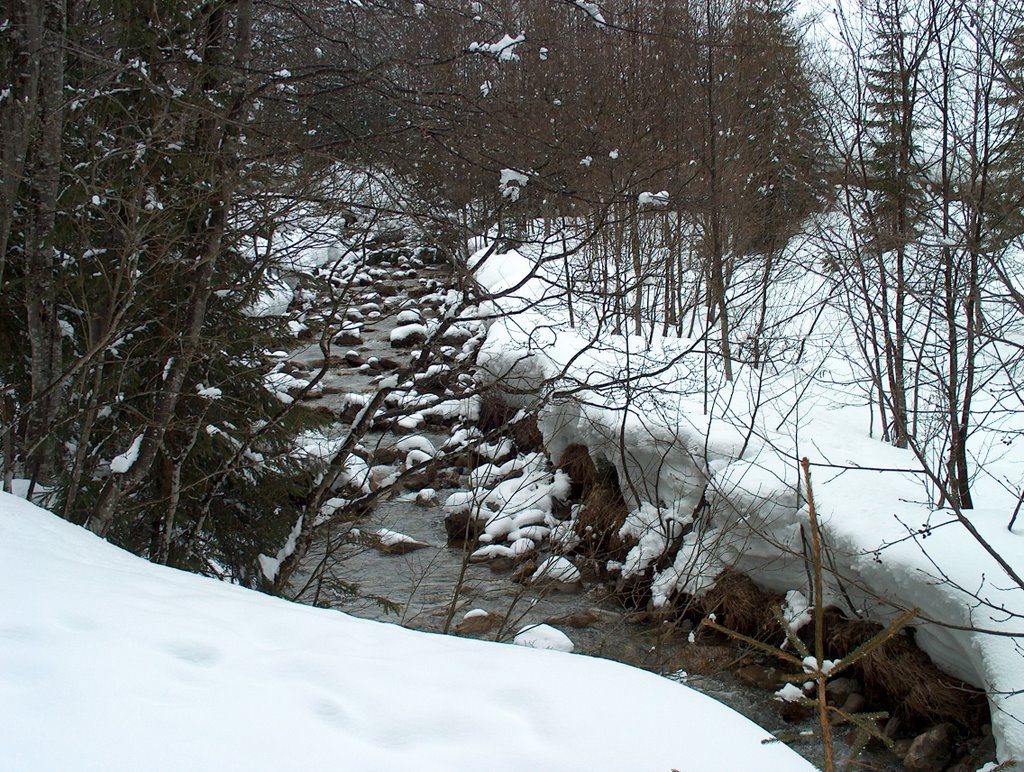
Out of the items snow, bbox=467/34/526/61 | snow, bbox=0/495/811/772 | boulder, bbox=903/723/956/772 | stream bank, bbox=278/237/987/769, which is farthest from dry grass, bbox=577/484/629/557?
snow, bbox=0/495/811/772

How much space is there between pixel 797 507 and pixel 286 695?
5912 mm

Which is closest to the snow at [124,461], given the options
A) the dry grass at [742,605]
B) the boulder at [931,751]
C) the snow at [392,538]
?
the snow at [392,538]

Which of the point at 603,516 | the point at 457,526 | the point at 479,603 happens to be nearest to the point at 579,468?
the point at 603,516

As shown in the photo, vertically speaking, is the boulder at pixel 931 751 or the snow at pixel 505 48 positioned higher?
the snow at pixel 505 48

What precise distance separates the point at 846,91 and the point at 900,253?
2134mm

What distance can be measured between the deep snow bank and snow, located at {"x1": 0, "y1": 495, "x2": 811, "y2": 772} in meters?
2.17

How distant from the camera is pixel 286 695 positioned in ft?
6.46

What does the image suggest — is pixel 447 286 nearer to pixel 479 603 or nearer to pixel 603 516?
pixel 479 603

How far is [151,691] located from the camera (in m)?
1.83

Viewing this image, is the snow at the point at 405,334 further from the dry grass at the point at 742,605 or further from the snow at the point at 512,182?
the snow at the point at 512,182

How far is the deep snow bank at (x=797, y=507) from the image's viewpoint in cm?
508

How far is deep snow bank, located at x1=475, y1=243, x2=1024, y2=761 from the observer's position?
508 centimetres

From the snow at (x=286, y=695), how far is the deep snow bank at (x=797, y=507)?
7.12ft

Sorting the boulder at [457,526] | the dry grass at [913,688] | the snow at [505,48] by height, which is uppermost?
the snow at [505,48]
